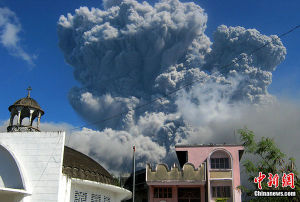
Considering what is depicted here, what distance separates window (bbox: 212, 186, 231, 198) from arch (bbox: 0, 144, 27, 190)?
20776mm

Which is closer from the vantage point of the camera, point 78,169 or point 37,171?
point 37,171

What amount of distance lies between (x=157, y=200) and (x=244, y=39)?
8897cm

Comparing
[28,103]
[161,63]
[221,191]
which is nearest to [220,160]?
[221,191]

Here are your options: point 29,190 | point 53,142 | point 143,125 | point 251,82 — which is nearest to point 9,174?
point 29,190

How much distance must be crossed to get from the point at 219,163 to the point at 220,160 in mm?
324

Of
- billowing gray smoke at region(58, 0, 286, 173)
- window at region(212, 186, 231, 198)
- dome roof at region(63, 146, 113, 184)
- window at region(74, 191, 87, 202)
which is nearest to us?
dome roof at region(63, 146, 113, 184)

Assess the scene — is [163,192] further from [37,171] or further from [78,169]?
[37,171]

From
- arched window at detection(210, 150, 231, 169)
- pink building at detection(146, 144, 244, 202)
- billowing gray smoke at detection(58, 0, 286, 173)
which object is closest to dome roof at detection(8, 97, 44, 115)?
pink building at detection(146, 144, 244, 202)

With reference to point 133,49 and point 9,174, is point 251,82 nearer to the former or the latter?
point 133,49

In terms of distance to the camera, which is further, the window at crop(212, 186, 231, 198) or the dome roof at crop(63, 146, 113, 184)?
the window at crop(212, 186, 231, 198)

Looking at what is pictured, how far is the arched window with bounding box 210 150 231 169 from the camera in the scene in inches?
1368

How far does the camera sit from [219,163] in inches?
1374

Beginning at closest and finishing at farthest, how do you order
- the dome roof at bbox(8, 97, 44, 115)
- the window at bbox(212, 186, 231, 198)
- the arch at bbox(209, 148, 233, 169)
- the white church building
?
the white church building, the dome roof at bbox(8, 97, 44, 115), the window at bbox(212, 186, 231, 198), the arch at bbox(209, 148, 233, 169)
